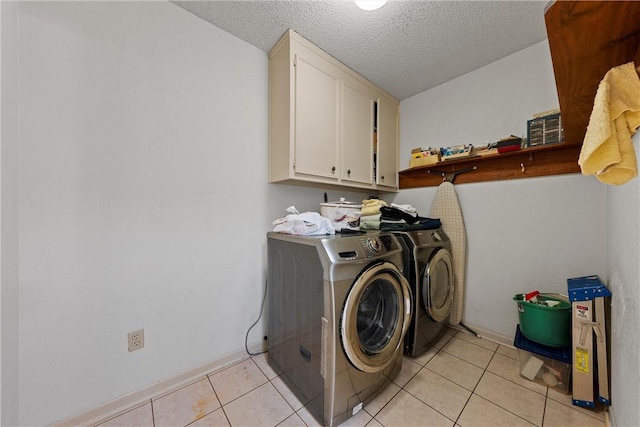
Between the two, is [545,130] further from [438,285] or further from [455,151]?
[438,285]

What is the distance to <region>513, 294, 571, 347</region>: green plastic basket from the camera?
1.41 metres

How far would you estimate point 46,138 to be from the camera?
43.3 inches

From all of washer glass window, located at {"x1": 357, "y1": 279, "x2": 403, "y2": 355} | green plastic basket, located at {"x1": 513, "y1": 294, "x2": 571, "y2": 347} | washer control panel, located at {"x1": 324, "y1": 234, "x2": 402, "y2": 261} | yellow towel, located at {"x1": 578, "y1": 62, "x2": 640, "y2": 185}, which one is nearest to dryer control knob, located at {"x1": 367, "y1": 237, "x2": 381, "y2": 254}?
washer control panel, located at {"x1": 324, "y1": 234, "x2": 402, "y2": 261}

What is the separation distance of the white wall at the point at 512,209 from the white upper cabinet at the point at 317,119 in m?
0.82

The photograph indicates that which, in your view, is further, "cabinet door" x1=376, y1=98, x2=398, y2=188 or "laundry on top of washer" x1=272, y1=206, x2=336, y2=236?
"cabinet door" x1=376, y1=98, x2=398, y2=188

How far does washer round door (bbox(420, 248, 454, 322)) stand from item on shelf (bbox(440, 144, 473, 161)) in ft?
2.92

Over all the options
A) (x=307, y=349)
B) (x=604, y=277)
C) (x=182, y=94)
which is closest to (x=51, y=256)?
(x=182, y=94)

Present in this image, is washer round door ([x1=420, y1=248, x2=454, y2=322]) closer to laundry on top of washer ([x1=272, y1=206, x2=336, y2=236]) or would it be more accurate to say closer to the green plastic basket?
the green plastic basket

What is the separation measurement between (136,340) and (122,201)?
0.81m

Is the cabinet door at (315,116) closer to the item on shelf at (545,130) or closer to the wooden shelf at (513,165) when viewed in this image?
the wooden shelf at (513,165)

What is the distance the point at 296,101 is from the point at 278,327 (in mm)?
1628

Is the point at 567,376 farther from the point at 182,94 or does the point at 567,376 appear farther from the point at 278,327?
the point at 182,94

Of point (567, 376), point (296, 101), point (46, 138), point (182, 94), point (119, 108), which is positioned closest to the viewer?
point (46, 138)

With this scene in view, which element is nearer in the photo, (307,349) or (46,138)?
→ (46,138)
